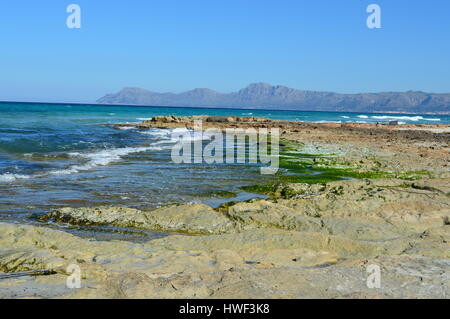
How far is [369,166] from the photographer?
17281mm

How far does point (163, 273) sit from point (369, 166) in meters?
13.3

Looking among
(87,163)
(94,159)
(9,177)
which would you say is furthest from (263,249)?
(94,159)

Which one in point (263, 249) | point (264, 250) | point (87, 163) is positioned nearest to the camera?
point (264, 250)

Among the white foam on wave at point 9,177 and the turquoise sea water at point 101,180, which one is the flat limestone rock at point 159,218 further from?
the white foam on wave at point 9,177

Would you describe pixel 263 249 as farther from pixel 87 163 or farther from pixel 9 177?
pixel 87 163

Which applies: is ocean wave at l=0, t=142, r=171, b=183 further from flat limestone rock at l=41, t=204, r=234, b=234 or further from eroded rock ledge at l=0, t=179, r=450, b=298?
eroded rock ledge at l=0, t=179, r=450, b=298

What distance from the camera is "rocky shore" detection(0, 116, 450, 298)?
16.6ft

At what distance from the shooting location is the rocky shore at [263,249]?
507cm

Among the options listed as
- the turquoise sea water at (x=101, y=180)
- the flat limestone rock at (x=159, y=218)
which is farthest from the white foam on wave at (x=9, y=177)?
the flat limestone rock at (x=159, y=218)

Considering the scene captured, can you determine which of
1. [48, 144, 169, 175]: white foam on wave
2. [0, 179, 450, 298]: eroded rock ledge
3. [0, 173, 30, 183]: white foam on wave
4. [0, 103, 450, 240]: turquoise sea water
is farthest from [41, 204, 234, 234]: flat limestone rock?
[48, 144, 169, 175]: white foam on wave

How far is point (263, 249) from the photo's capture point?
7152 millimetres

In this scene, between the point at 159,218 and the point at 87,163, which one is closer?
the point at 159,218
